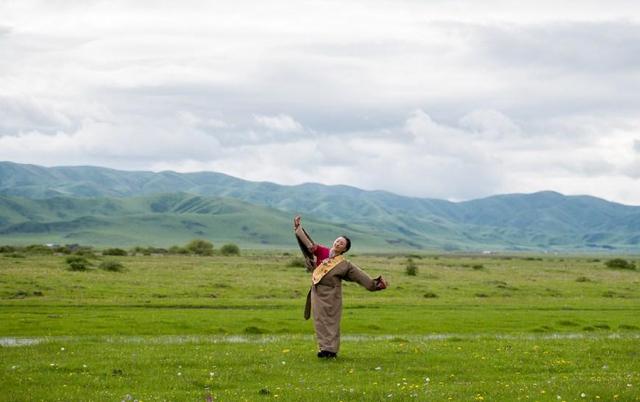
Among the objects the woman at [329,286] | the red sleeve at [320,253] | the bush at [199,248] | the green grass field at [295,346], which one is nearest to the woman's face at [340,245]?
the woman at [329,286]

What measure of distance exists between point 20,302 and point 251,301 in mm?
14643

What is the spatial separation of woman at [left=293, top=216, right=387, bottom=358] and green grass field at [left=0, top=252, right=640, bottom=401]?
2.55 feet

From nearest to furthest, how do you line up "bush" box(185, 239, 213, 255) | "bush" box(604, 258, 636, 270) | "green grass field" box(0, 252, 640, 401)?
"green grass field" box(0, 252, 640, 401) → "bush" box(604, 258, 636, 270) → "bush" box(185, 239, 213, 255)

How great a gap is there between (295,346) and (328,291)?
4364 mm

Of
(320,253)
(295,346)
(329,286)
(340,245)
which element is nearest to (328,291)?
(329,286)

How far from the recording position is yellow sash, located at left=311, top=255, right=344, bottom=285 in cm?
2383

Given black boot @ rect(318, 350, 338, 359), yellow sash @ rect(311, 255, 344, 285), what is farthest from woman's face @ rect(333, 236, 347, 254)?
black boot @ rect(318, 350, 338, 359)

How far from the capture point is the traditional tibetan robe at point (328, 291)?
2345 centimetres

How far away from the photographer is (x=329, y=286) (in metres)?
23.9

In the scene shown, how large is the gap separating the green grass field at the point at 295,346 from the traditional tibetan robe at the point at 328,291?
0.84 m

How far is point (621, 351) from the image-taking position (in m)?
26.2

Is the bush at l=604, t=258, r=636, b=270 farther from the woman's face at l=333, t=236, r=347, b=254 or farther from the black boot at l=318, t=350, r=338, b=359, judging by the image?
the black boot at l=318, t=350, r=338, b=359

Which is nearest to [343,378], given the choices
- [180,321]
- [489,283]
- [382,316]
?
[180,321]

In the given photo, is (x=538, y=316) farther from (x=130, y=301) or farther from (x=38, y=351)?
(x=38, y=351)
